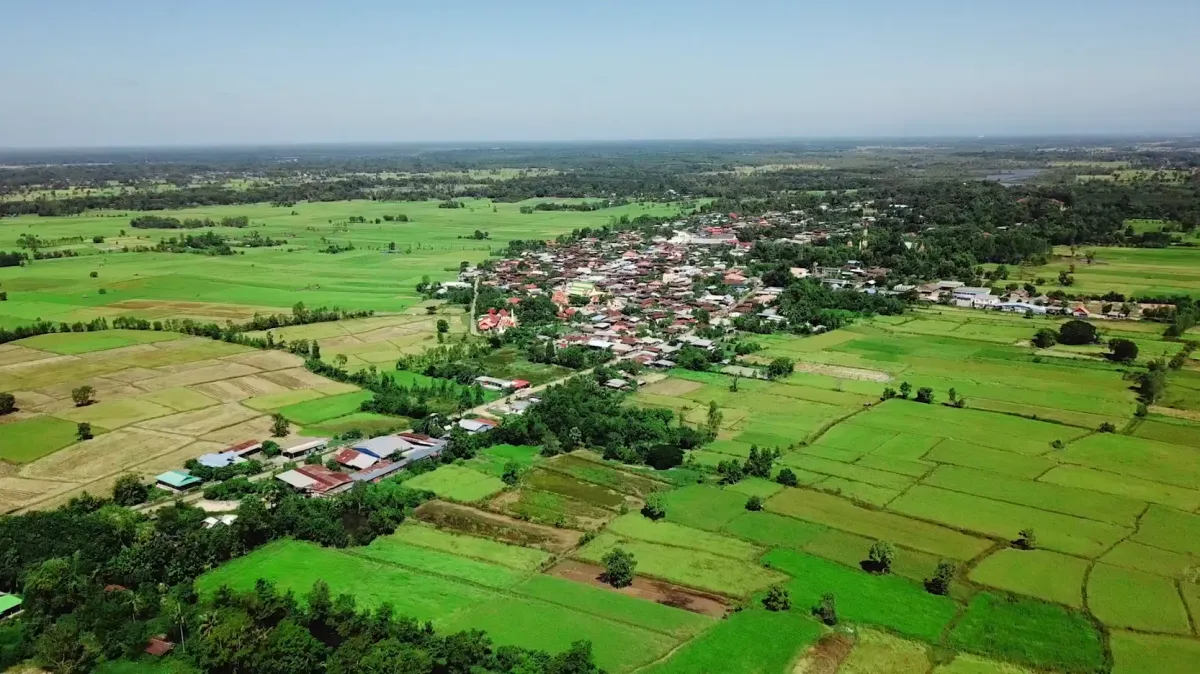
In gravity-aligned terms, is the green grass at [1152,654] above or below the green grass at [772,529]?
above

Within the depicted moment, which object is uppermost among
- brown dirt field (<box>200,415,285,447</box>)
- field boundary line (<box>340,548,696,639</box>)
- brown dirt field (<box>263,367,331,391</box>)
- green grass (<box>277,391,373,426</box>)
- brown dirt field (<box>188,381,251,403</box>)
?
brown dirt field (<box>188,381,251,403</box>)

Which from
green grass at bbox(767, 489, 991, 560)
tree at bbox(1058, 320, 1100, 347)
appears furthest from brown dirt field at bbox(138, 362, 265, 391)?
tree at bbox(1058, 320, 1100, 347)

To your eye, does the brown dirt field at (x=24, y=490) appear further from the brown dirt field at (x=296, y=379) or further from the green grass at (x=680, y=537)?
the green grass at (x=680, y=537)

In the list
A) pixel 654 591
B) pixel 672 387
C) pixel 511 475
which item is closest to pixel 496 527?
pixel 511 475

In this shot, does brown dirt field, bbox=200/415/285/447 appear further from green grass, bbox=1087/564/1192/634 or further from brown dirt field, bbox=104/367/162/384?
green grass, bbox=1087/564/1192/634

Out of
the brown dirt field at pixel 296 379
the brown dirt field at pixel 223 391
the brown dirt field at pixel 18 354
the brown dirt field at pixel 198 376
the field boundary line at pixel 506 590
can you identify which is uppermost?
the brown dirt field at pixel 18 354

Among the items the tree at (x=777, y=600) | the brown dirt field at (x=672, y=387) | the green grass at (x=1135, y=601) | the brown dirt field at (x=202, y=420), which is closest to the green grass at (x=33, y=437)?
the brown dirt field at (x=202, y=420)
